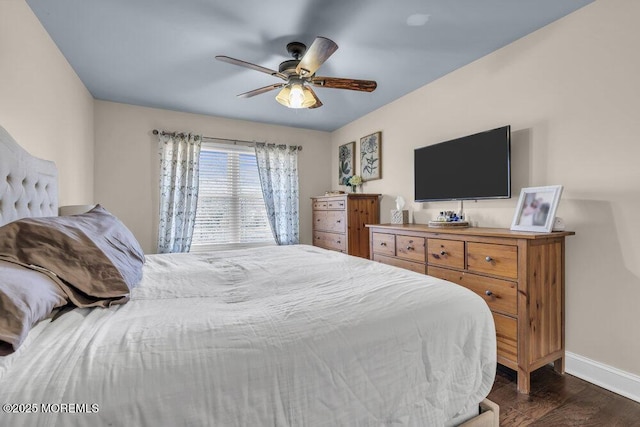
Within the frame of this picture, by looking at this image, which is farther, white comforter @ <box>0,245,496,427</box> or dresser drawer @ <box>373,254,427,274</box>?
dresser drawer @ <box>373,254,427,274</box>

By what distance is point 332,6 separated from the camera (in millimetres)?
1878

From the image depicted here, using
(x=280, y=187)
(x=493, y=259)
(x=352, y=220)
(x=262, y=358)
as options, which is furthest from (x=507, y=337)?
(x=280, y=187)

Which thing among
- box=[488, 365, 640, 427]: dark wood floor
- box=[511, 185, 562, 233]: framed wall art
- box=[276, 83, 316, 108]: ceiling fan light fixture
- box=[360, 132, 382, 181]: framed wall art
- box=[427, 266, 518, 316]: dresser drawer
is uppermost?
box=[276, 83, 316, 108]: ceiling fan light fixture

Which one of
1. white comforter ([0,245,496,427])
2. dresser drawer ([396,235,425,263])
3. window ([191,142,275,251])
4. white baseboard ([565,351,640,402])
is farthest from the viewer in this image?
window ([191,142,275,251])

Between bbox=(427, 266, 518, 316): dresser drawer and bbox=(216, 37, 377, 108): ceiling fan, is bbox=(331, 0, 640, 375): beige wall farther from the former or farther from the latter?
bbox=(216, 37, 377, 108): ceiling fan

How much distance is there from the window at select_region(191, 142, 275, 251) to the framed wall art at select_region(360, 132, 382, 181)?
1.60m

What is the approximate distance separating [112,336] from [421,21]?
2.48m

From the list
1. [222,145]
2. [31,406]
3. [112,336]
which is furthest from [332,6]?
[222,145]

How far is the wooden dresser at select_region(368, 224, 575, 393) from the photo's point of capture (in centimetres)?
179

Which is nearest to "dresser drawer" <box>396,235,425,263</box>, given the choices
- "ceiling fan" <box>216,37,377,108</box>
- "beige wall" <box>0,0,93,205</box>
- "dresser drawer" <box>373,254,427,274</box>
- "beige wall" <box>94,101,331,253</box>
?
"dresser drawer" <box>373,254,427,274</box>

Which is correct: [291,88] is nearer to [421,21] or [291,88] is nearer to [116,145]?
[421,21]

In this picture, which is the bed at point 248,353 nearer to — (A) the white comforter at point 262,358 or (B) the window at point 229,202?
(A) the white comforter at point 262,358

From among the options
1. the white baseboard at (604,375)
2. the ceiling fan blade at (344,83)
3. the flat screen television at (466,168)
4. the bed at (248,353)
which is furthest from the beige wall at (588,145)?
the bed at (248,353)

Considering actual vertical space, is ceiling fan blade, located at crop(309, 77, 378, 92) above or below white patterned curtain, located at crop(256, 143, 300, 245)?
above
